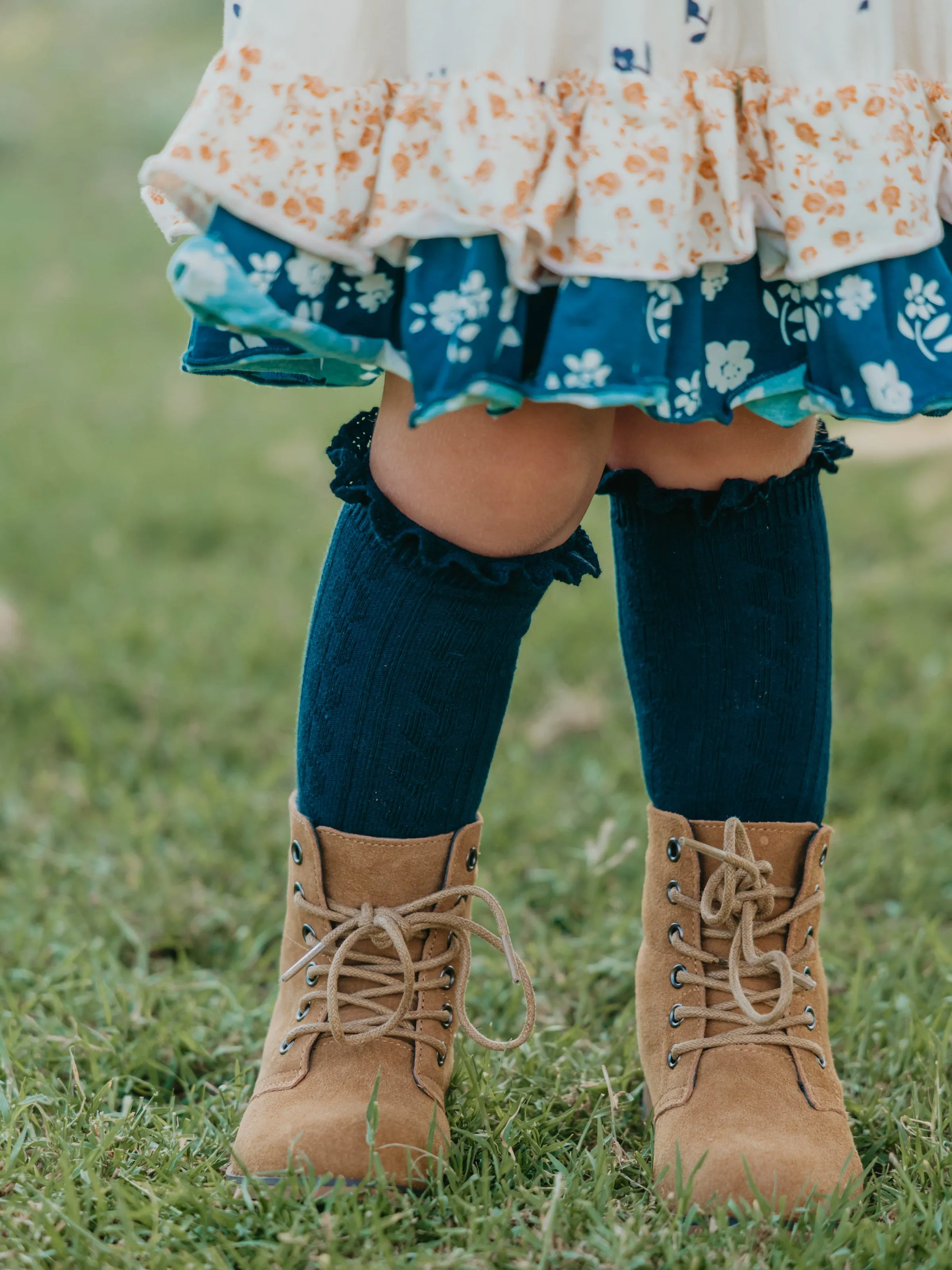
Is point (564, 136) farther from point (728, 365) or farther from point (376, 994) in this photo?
point (376, 994)

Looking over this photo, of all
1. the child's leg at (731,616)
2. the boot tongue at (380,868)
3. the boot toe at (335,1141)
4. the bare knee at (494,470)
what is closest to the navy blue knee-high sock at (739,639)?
the child's leg at (731,616)

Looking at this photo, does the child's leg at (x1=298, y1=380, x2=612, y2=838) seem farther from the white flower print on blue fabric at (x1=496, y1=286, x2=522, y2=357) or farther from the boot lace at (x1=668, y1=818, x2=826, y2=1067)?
the boot lace at (x1=668, y1=818, x2=826, y2=1067)

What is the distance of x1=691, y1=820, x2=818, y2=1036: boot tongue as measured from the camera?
3.24 feet

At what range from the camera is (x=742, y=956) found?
0.98m

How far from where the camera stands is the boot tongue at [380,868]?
0.93 meters

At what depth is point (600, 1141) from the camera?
36.6 inches

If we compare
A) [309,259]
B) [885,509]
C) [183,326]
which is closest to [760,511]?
[309,259]

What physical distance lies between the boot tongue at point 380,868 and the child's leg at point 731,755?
0.65 ft

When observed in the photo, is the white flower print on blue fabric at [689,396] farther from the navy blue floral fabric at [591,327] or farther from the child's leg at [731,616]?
the child's leg at [731,616]

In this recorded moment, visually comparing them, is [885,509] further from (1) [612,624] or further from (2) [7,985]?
(2) [7,985]

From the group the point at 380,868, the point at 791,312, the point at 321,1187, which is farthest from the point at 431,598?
the point at 321,1187

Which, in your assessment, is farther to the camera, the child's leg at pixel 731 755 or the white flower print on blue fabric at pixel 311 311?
the child's leg at pixel 731 755

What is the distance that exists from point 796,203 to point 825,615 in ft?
1.19

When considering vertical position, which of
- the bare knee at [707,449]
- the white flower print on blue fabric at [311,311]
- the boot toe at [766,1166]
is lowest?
the boot toe at [766,1166]
